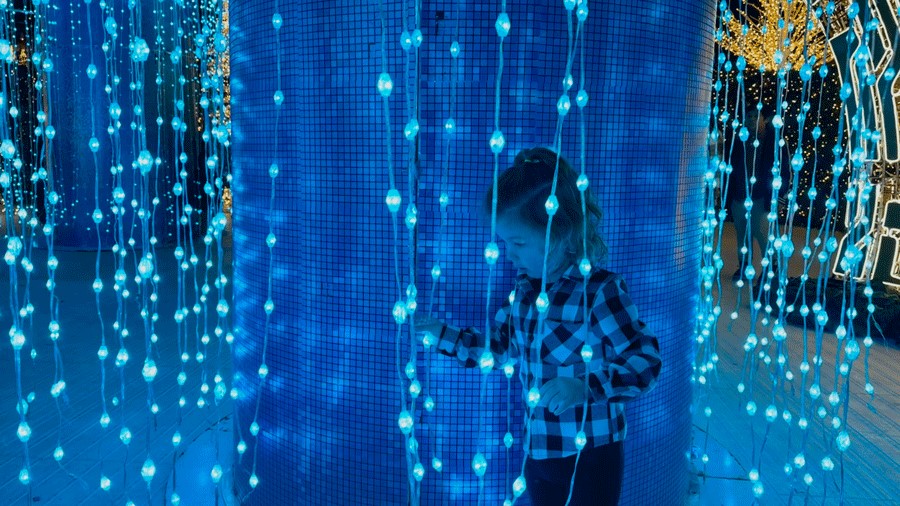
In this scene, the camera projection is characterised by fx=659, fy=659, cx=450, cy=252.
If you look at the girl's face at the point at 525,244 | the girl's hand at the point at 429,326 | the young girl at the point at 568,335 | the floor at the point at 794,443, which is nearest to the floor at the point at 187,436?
the floor at the point at 794,443

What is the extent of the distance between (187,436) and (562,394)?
7.55 ft

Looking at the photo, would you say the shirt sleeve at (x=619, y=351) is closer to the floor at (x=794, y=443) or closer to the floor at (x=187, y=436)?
the floor at (x=794, y=443)

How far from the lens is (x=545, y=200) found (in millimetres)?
1420

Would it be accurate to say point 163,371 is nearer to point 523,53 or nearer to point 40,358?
point 40,358

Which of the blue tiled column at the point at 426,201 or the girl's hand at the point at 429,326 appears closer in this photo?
the girl's hand at the point at 429,326

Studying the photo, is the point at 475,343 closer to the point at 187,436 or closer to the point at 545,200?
the point at 545,200

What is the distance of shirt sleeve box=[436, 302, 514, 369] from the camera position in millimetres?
1622

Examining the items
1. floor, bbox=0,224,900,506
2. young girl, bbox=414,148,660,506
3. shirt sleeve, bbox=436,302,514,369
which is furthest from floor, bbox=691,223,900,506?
shirt sleeve, bbox=436,302,514,369

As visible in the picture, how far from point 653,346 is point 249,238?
1341 millimetres

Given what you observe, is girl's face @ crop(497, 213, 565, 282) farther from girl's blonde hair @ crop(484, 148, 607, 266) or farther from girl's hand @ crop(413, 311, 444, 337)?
girl's hand @ crop(413, 311, 444, 337)

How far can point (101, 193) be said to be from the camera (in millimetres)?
8281

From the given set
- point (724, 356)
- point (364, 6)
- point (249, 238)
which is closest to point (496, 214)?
point (364, 6)

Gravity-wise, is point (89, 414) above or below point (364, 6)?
below

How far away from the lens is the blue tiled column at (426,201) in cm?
174
